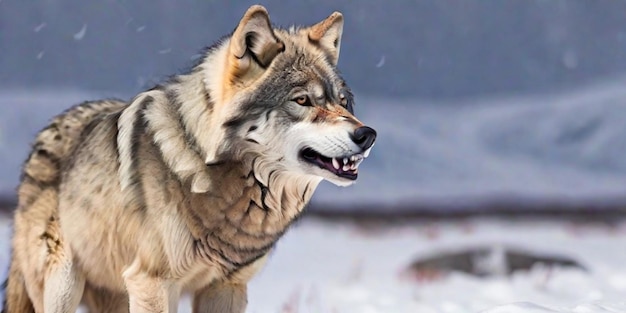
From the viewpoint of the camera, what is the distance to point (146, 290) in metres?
2.96

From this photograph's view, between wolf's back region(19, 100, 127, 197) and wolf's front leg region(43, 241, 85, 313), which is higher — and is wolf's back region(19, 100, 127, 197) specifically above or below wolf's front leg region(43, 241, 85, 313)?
above

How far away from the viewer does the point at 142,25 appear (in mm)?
9422

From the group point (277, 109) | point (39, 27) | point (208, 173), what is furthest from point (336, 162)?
point (39, 27)

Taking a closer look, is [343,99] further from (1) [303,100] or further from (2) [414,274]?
(2) [414,274]

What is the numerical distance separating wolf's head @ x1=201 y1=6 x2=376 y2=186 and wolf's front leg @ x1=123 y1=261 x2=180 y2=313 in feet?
1.67

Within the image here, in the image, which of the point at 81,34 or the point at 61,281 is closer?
the point at 61,281

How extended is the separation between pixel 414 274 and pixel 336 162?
4.86 meters

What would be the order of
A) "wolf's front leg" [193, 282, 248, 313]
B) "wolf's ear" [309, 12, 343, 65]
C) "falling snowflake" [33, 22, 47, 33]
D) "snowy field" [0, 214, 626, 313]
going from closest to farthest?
"wolf's ear" [309, 12, 343, 65] → "wolf's front leg" [193, 282, 248, 313] → "snowy field" [0, 214, 626, 313] → "falling snowflake" [33, 22, 47, 33]

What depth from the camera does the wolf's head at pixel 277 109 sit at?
2768mm

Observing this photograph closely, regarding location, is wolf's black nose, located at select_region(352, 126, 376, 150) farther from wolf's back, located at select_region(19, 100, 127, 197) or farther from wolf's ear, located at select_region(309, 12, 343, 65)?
wolf's back, located at select_region(19, 100, 127, 197)

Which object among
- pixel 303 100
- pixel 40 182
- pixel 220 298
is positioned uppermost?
pixel 303 100

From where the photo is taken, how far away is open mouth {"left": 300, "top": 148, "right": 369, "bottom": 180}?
2768mm

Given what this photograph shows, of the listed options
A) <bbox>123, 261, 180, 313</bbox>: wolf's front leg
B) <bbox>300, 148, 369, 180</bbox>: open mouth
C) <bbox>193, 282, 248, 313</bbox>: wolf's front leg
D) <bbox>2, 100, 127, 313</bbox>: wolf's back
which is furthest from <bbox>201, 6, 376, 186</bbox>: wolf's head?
<bbox>2, 100, 127, 313</bbox>: wolf's back

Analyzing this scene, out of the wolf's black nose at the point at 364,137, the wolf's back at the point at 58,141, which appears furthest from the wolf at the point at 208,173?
the wolf's back at the point at 58,141
